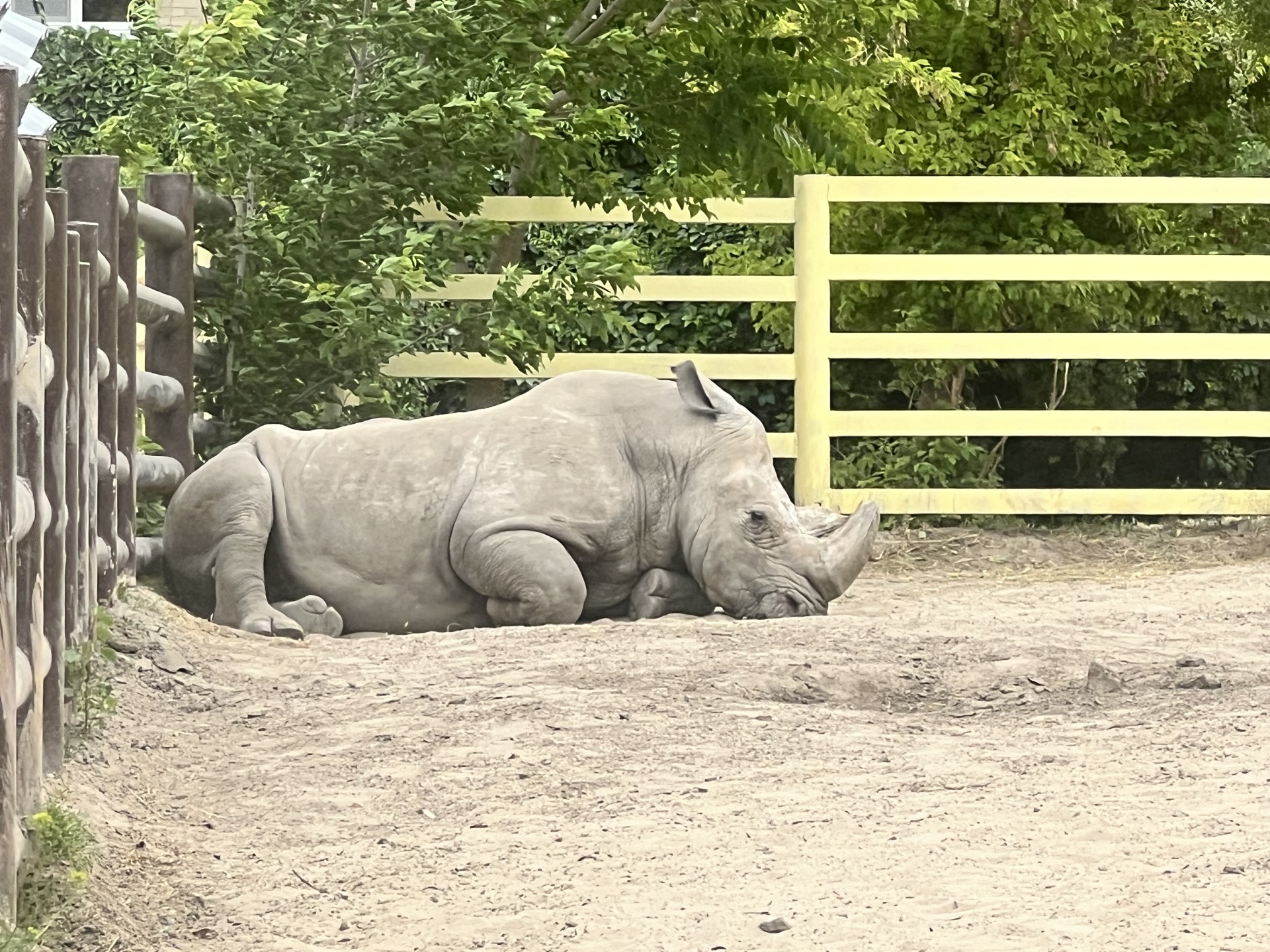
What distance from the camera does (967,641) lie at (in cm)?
544

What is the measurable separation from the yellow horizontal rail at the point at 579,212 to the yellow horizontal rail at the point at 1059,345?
663mm

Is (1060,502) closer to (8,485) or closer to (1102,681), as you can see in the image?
(1102,681)

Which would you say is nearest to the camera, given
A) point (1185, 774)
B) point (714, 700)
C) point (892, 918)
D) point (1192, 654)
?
point (892, 918)

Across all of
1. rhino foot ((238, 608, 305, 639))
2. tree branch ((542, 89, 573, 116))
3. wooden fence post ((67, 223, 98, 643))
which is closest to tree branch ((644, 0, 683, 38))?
tree branch ((542, 89, 573, 116))

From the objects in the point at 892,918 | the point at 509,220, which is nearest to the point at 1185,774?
the point at 892,918

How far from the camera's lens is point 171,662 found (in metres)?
4.97

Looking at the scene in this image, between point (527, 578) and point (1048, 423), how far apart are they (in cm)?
378

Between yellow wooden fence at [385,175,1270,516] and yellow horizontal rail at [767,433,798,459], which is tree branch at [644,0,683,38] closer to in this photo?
yellow wooden fence at [385,175,1270,516]

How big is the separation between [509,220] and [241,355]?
159 cm

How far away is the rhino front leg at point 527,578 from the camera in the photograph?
6.07 m

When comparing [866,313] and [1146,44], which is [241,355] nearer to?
[866,313]

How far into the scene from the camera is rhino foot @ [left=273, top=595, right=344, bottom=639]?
6.17 meters

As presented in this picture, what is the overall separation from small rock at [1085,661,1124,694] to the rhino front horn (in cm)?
162

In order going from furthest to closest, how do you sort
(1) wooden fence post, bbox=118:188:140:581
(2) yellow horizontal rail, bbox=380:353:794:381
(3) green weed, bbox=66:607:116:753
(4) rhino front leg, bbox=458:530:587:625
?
(2) yellow horizontal rail, bbox=380:353:794:381, (4) rhino front leg, bbox=458:530:587:625, (1) wooden fence post, bbox=118:188:140:581, (3) green weed, bbox=66:607:116:753
